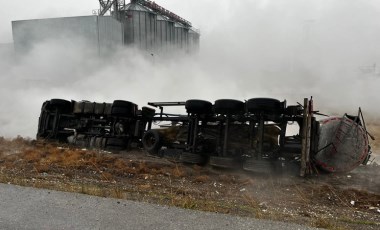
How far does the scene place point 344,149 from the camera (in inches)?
333

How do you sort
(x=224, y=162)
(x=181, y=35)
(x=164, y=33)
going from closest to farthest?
(x=224, y=162)
(x=164, y=33)
(x=181, y=35)

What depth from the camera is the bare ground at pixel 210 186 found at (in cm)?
446

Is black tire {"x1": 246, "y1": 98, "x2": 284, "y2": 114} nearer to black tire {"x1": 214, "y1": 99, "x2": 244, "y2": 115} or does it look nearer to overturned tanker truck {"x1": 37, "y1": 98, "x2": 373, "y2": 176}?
overturned tanker truck {"x1": 37, "y1": 98, "x2": 373, "y2": 176}

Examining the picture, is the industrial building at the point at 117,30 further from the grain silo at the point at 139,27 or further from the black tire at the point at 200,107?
the black tire at the point at 200,107

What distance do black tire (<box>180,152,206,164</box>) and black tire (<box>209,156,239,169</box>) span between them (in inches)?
17.9

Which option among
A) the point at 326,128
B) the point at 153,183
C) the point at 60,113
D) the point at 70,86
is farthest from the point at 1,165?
the point at 70,86

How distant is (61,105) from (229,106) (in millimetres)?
7117

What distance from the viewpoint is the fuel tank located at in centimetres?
845

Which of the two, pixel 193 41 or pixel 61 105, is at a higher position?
pixel 193 41

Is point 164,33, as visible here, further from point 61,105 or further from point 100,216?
point 100,216

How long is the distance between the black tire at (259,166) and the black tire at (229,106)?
1384 mm

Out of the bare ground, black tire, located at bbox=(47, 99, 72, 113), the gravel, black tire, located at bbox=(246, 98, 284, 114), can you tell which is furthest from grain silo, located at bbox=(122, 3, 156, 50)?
the gravel

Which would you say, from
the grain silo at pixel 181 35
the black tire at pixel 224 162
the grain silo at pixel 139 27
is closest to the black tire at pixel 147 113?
the black tire at pixel 224 162

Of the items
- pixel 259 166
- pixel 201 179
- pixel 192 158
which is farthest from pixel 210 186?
pixel 192 158
